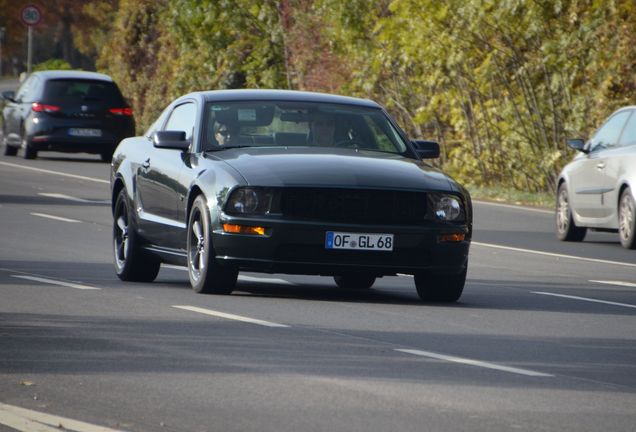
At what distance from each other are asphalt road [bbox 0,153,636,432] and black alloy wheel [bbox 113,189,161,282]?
0.12 metres

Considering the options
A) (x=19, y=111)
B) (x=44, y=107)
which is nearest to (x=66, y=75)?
(x=44, y=107)

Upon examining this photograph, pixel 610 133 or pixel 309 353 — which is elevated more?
pixel 309 353

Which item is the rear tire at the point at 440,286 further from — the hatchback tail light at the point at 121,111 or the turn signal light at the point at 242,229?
the hatchback tail light at the point at 121,111

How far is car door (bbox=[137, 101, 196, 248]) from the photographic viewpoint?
13258 millimetres

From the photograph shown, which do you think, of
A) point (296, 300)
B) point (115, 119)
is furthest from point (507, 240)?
point (115, 119)

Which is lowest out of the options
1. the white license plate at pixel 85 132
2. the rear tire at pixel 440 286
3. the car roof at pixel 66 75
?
the white license plate at pixel 85 132

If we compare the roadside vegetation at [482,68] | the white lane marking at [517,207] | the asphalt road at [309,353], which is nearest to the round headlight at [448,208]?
the asphalt road at [309,353]

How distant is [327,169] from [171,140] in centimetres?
148

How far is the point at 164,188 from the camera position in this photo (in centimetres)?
1348

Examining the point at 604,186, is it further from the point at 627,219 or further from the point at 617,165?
the point at 627,219

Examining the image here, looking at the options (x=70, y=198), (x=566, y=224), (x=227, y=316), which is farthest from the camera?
(x=70, y=198)

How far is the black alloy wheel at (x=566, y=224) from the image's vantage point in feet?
68.2

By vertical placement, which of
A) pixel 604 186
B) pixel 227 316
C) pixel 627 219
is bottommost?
pixel 627 219

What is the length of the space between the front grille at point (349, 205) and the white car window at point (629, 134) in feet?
26.5
